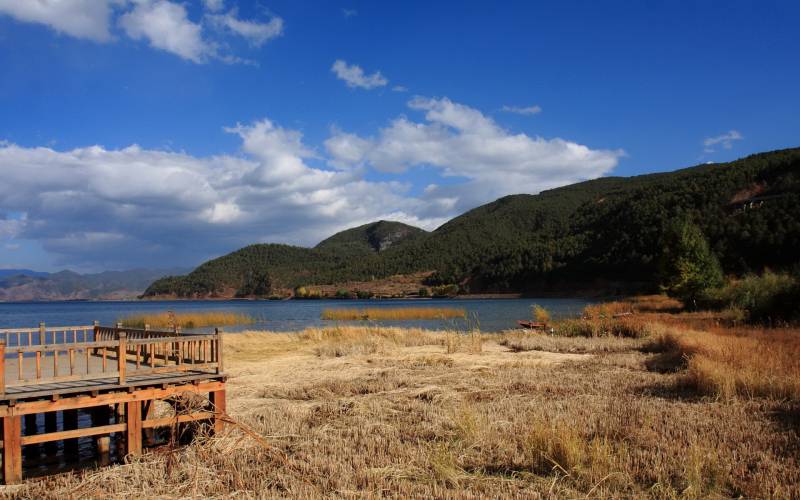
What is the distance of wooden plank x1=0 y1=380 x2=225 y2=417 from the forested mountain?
48189 millimetres

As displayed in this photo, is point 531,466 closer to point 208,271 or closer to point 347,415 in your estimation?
point 347,415

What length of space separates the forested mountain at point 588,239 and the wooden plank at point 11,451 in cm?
5075

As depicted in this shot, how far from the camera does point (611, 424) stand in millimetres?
9758

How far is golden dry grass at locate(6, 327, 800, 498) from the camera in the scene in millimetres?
7270

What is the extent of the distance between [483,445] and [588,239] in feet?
369

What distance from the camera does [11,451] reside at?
8648mm

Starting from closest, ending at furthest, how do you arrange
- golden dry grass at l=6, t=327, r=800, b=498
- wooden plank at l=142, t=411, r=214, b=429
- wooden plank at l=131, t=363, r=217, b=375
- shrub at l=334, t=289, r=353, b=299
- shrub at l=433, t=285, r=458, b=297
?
golden dry grass at l=6, t=327, r=800, b=498
wooden plank at l=142, t=411, r=214, b=429
wooden plank at l=131, t=363, r=217, b=375
shrub at l=433, t=285, r=458, b=297
shrub at l=334, t=289, r=353, b=299

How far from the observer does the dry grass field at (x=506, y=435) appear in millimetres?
7344

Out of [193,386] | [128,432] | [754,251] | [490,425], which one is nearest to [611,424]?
[490,425]

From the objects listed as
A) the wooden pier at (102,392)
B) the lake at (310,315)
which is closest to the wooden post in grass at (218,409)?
the wooden pier at (102,392)

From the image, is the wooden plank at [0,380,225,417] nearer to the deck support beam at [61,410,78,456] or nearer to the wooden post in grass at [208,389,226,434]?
the wooden post in grass at [208,389,226,434]

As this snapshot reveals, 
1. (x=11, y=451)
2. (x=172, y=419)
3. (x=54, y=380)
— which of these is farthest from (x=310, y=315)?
(x=11, y=451)

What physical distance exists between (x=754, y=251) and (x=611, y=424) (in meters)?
71.7

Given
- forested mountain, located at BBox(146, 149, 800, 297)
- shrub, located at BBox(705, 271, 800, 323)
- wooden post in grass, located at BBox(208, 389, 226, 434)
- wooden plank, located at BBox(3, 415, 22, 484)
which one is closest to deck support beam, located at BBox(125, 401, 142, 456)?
wooden post in grass, located at BBox(208, 389, 226, 434)
